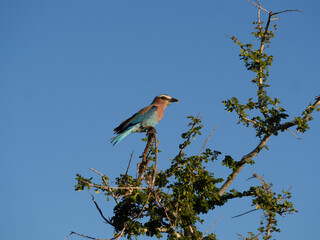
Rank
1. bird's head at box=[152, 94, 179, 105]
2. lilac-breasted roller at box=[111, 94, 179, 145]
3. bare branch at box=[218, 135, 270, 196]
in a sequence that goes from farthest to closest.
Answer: bird's head at box=[152, 94, 179, 105] < lilac-breasted roller at box=[111, 94, 179, 145] < bare branch at box=[218, 135, 270, 196]

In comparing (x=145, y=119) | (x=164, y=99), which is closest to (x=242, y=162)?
(x=145, y=119)

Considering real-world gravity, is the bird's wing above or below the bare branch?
above

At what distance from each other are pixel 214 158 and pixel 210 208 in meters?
0.79

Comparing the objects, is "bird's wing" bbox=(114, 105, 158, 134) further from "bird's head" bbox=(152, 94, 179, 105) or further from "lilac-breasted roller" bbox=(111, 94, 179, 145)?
"bird's head" bbox=(152, 94, 179, 105)

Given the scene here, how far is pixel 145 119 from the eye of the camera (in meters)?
9.22

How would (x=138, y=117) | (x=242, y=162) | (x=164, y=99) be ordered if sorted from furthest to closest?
(x=164, y=99), (x=138, y=117), (x=242, y=162)

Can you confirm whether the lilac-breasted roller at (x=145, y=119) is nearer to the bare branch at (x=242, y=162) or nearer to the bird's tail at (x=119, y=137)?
the bird's tail at (x=119, y=137)

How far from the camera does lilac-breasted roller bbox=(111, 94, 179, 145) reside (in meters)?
8.92

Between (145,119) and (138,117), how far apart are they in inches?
6.7

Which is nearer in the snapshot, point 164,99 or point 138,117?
point 138,117

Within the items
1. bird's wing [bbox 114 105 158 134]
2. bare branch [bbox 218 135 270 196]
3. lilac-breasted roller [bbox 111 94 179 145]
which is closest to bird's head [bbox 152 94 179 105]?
lilac-breasted roller [bbox 111 94 179 145]

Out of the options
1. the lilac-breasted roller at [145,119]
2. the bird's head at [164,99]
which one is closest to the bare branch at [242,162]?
the lilac-breasted roller at [145,119]

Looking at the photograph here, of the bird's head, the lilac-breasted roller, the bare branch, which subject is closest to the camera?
the bare branch

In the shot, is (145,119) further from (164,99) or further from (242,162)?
(242,162)
